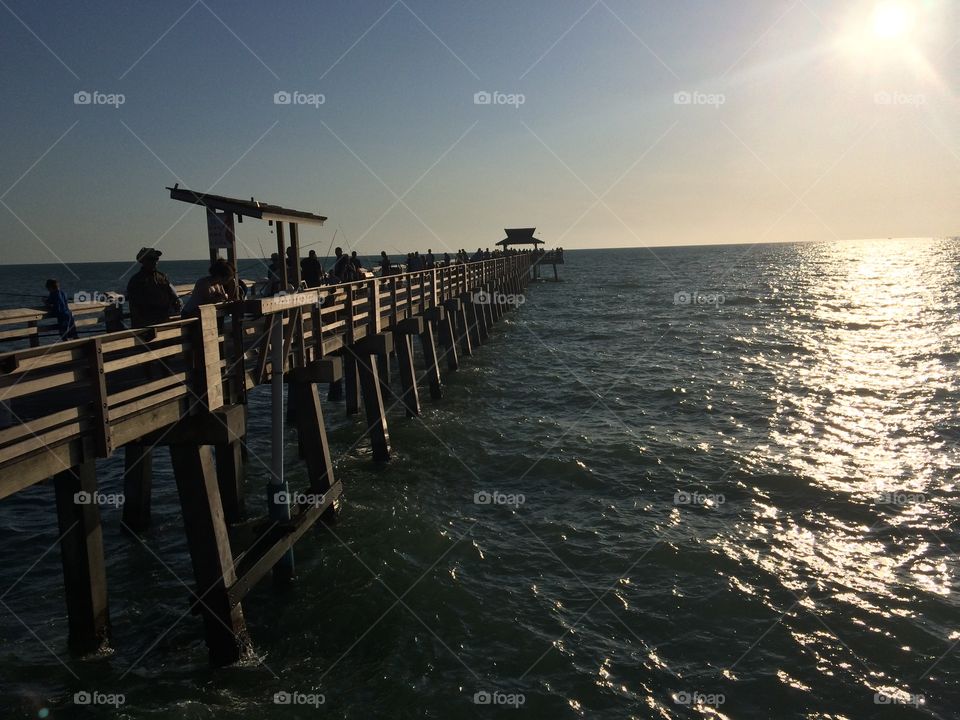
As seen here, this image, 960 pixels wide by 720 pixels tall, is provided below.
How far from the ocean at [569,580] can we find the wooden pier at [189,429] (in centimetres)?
69

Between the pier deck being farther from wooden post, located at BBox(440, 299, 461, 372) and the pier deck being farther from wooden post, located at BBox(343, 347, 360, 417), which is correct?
wooden post, located at BBox(440, 299, 461, 372)

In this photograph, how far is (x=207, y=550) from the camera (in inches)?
260

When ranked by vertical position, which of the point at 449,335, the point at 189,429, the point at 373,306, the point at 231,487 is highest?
the point at 373,306

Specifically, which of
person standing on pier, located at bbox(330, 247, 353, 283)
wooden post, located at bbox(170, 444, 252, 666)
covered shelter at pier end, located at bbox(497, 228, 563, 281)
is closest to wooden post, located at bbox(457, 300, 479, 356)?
person standing on pier, located at bbox(330, 247, 353, 283)

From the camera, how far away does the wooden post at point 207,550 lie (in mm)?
6547

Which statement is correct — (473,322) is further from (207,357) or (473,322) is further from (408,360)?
(207,357)

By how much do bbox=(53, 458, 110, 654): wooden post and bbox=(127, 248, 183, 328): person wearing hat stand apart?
9.68 ft

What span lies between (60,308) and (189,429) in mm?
6229

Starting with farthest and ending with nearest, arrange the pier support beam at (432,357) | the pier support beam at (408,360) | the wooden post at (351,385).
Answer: the pier support beam at (432,357)
the wooden post at (351,385)
the pier support beam at (408,360)

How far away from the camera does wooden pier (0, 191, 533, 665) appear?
17.2ft

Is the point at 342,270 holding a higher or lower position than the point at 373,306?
higher

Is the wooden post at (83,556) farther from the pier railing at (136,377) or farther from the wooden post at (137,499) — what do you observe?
the wooden post at (137,499)

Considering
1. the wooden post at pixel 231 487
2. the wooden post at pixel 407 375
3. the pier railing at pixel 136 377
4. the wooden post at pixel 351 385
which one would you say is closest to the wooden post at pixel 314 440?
the pier railing at pixel 136 377

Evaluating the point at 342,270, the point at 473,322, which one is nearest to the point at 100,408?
the point at 342,270
